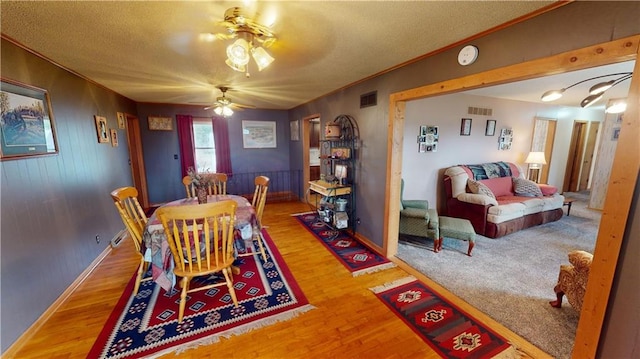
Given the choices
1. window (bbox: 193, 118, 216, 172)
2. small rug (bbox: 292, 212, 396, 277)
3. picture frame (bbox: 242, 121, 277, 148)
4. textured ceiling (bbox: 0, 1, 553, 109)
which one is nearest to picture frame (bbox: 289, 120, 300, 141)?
picture frame (bbox: 242, 121, 277, 148)

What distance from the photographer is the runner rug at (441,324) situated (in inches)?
67.3

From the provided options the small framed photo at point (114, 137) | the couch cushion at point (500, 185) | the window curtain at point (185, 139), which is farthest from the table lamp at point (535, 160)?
the small framed photo at point (114, 137)

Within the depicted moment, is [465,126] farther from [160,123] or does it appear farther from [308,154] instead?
[160,123]

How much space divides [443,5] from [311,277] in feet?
8.51

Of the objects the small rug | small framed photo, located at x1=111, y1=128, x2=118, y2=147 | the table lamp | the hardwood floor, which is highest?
small framed photo, located at x1=111, y1=128, x2=118, y2=147

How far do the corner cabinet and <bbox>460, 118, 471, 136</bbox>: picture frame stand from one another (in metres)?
2.39

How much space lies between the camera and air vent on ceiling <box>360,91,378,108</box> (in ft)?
9.97

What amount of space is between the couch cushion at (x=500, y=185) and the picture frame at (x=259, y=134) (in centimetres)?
480

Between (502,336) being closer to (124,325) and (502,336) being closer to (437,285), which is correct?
(437,285)

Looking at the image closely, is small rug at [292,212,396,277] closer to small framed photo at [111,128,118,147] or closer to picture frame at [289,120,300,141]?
picture frame at [289,120,300,141]

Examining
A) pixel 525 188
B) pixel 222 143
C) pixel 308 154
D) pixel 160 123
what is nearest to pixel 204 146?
pixel 222 143

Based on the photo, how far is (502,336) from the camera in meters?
1.83

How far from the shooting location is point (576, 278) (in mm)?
1872

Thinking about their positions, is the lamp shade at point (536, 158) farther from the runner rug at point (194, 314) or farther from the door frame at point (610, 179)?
the runner rug at point (194, 314)
